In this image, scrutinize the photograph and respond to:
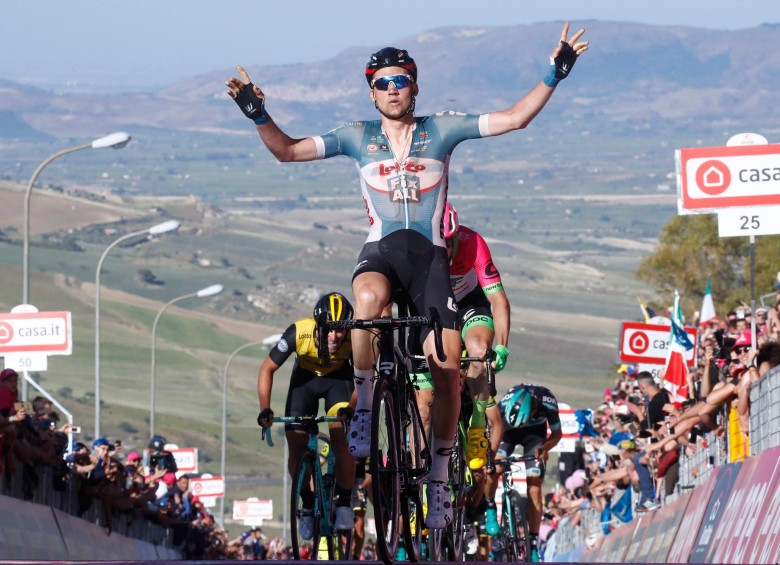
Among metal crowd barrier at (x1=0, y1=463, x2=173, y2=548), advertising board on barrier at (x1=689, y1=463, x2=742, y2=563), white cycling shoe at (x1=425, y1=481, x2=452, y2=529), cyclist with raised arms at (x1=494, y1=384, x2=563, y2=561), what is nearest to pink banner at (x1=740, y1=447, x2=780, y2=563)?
advertising board on barrier at (x1=689, y1=463, x2=742, y2=563)

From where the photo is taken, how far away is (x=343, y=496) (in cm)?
1296

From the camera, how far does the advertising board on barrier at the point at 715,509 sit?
47.3 ft

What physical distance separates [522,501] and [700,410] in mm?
2983

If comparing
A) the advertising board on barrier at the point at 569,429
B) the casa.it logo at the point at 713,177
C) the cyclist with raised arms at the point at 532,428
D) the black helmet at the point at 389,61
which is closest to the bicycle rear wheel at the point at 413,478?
the black helmet at the point at 389,61

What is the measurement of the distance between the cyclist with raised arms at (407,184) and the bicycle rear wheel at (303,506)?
1955mm

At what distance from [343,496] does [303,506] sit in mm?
284

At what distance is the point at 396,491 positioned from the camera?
33.8 feet

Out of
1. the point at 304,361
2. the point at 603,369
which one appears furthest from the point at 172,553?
the point at 603,369

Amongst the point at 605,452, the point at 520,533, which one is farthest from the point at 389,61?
the point at 605,452

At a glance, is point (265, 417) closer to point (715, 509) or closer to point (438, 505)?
point (438, 505)

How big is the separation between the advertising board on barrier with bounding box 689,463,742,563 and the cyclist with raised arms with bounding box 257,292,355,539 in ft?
9.82

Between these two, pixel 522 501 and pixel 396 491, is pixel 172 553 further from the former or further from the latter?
pixel 396 491

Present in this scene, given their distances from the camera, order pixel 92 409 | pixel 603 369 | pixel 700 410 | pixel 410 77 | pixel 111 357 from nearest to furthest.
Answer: pixel 410 77 < pixel 700 410 < pixel 92 409 < pixel 111 357 < pixel 603 369

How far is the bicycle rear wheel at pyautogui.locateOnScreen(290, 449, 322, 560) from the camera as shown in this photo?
41.9ft
